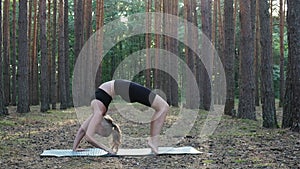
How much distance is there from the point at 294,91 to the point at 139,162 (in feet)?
13.9

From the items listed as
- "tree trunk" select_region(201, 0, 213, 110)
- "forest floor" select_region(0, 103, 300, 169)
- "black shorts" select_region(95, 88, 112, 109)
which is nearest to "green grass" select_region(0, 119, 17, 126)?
"forest floor" select_region(0, 103, 300, 169)

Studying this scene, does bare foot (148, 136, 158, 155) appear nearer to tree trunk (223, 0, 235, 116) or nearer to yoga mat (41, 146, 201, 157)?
yoga mat (41, 146, 201, 157)

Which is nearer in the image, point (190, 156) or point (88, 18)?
point (190, 156)

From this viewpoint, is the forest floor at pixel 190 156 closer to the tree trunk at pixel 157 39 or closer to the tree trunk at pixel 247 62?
the tree trunk at pixel 247 62

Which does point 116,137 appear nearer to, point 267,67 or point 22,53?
point 267,67

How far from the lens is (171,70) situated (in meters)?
30.2

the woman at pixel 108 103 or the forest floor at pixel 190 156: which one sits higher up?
the woman at pixel 108 103

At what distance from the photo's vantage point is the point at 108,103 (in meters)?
7.90

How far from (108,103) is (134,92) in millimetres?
485

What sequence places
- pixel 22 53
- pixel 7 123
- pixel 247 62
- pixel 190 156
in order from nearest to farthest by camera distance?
pixel 190 156, pixel 7 123, pixel 247 62, pixel 22 53

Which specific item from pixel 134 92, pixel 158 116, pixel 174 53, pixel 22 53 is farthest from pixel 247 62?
pixel 174 53

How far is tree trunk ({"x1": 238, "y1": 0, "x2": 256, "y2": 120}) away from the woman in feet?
23.0

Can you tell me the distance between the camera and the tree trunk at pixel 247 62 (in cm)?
1430

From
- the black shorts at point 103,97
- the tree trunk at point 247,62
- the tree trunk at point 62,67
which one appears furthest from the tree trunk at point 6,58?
Answer: the black shorts at point 103,97
